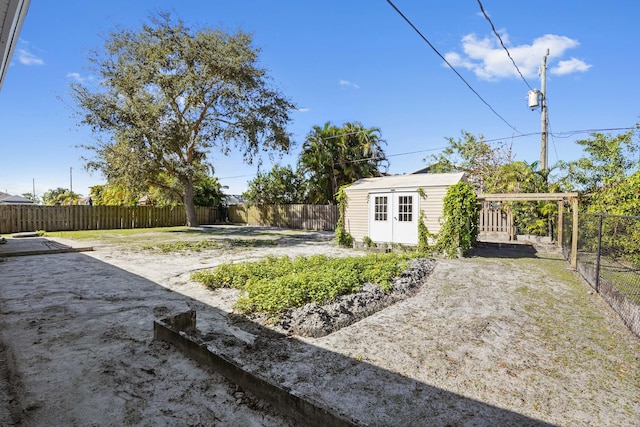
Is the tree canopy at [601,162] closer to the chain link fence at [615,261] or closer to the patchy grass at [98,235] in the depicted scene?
the chain link fence at [615,261]

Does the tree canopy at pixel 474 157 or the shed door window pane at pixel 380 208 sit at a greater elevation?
the tree canopy at pixel 474 157

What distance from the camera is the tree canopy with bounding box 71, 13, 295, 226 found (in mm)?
15523

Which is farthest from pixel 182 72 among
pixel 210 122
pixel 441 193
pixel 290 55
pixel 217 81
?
pixel 441 193

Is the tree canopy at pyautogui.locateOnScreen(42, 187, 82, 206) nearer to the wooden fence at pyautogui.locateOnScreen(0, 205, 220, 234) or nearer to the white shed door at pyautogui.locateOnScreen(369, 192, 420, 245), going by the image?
the wooden fence at pyautogui.locateOnScreen(0, 205, 220, 234)

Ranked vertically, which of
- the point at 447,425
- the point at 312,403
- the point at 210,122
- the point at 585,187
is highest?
the point at 210,122

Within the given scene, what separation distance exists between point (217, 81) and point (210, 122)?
256 cm

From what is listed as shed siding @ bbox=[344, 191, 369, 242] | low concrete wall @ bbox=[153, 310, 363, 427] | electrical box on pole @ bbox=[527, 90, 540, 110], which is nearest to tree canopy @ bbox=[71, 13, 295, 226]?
shed siding @ bbox=[344, 191, 369, 242]

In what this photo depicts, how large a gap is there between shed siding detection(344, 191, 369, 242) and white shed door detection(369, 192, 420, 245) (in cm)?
21

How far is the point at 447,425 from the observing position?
2.17 metres

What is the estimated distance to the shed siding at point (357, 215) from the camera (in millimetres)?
11469

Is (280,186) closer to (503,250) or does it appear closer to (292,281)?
(503,250)

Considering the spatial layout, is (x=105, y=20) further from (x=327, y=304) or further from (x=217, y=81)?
(x=327, y=304)

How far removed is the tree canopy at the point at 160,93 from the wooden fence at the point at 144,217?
156 inches

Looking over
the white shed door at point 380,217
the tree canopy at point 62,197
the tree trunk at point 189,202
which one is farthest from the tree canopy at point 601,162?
the tree canopy at point 62,197
